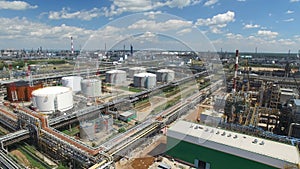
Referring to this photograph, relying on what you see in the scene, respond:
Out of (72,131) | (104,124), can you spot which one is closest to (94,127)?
(104,124)

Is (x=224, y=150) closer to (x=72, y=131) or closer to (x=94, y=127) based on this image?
(x=94, y=127)

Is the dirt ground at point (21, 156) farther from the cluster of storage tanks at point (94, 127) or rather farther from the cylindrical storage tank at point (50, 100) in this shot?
the cylindrical storage tank at point (50, 100)

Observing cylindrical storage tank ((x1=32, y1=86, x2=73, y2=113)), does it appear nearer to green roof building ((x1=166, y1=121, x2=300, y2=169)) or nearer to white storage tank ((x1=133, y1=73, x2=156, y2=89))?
green roof building ((x1=166, y1=121, x2=300, y2=169))

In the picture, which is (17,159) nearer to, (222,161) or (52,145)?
(52,145)

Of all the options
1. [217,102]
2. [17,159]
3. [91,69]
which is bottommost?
[17,159]

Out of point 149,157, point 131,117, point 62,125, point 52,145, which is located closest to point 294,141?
point 149,157

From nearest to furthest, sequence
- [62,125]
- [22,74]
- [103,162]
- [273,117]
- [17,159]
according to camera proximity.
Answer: [103,162], [17,159], [62,125], [273,117], [22,74]
